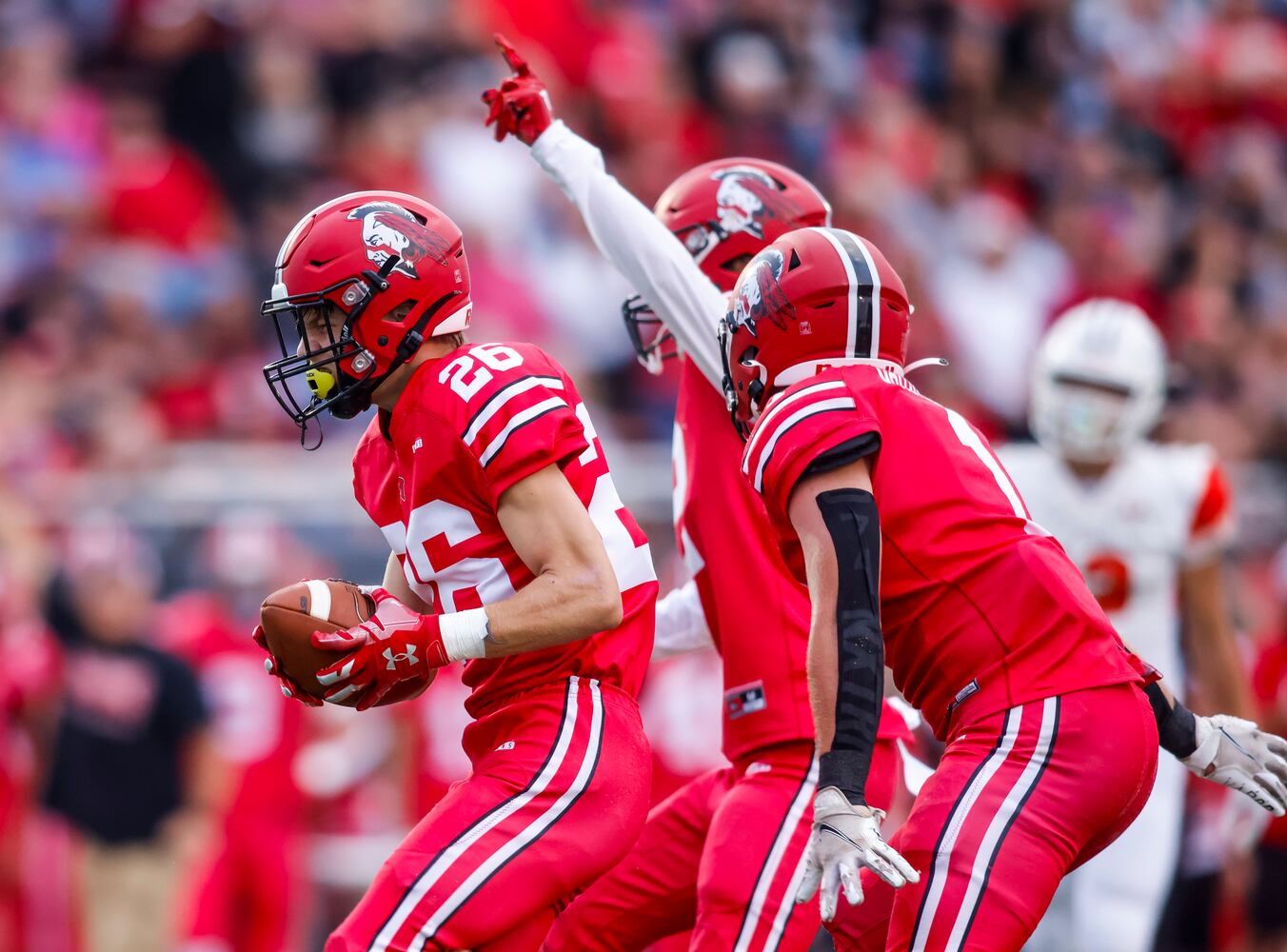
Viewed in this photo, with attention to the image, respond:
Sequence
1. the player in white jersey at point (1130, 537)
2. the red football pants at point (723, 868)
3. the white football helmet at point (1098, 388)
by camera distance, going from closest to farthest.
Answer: the red football pants at point (723, 868) → the player in white jersey at point (1130, 537) → the white football helmet at point (1098, 388)

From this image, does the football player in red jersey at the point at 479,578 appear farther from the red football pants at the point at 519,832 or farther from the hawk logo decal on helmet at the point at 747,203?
the hawk logo decal on helmet at the point at 747,203

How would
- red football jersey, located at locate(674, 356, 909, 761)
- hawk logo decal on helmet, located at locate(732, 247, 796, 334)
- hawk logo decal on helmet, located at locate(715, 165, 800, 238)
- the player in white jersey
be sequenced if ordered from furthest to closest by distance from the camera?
the player in white jersey
hawk logo decal on helmet, located at locate(715, 165, 800, 238)
red football jersey, located at locate(674, 356, 909, 761)
hawk logo decal on helmet, located at locate(732, 247, 796, 334)

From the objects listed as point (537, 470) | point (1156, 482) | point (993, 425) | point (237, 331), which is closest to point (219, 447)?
point (237, 331)

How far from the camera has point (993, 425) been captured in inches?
411

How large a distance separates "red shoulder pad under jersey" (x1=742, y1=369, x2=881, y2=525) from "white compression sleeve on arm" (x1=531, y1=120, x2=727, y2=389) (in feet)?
2.57

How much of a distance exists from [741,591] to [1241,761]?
1.25 meters

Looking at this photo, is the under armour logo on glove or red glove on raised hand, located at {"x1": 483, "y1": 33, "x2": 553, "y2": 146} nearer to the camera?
the under armour logo on glove

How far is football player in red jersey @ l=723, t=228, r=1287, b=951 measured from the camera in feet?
12.0

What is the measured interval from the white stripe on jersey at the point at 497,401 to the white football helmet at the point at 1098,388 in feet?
9.18

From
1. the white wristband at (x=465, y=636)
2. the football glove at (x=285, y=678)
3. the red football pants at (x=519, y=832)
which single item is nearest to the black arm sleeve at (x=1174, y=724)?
the red football pants at (x=519, y=832)

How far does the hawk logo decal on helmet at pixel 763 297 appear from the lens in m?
4.02

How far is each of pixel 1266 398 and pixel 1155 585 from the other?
4930 mm

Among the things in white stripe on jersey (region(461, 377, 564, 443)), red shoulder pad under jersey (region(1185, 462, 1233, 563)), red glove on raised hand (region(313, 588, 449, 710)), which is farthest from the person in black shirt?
white stripe on jersey (region(461, 377, 564, 443))

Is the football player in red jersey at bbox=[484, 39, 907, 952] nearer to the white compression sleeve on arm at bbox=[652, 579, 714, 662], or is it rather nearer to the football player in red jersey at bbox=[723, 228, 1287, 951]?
the white compression sleeve on arm at bbox=[652, 579, 714, 662]
